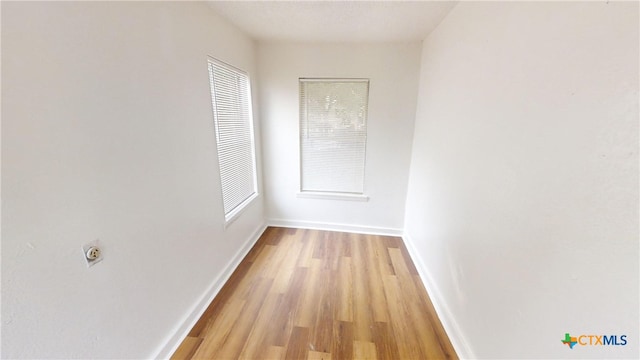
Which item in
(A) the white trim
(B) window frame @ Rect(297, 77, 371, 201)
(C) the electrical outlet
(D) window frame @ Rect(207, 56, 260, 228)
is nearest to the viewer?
(C) the electrical outlet

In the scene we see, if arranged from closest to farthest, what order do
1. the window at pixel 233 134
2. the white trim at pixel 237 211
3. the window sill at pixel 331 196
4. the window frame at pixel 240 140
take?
the window frame at pixel 240 140 < the window at pixel 233 134 < the white trim at pixel 237 211 < the window sill at pixel 331 196

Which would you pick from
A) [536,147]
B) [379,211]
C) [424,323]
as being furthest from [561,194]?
[379,211]

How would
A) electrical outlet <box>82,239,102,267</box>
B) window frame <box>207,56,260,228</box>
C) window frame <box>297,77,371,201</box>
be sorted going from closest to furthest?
electrical outlet <box>82,239,102,267</box> → window frame <box>207,56,260,228</box> → window frame <box>297,77,371,201</box>

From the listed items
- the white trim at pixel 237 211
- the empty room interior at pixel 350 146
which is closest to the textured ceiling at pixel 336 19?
the empty room interior at pixel 350 146

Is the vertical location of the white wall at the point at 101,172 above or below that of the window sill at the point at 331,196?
above

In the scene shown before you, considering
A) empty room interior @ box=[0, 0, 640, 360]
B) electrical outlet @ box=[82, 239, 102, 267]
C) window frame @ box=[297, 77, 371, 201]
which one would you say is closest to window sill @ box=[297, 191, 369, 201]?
window frame @ box=[297, 77, 371, 201]

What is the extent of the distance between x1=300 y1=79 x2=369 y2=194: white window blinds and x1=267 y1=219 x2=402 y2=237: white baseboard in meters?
0.48

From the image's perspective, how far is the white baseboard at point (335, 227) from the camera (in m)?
3.13

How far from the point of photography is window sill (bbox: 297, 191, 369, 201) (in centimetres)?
306

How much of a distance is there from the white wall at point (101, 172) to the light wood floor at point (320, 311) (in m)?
0.35

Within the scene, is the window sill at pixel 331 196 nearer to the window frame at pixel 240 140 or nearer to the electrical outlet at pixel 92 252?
the window frame at pixel 240 140

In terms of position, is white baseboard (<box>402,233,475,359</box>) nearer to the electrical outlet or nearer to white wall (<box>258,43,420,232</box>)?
white wall (<box>258,43,420,232</box>)

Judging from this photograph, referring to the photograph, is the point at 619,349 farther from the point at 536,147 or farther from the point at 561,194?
the point at 536,147

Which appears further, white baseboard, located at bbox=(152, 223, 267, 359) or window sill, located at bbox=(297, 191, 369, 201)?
window sill, located at bbox=(297, 191, 369, 201)
